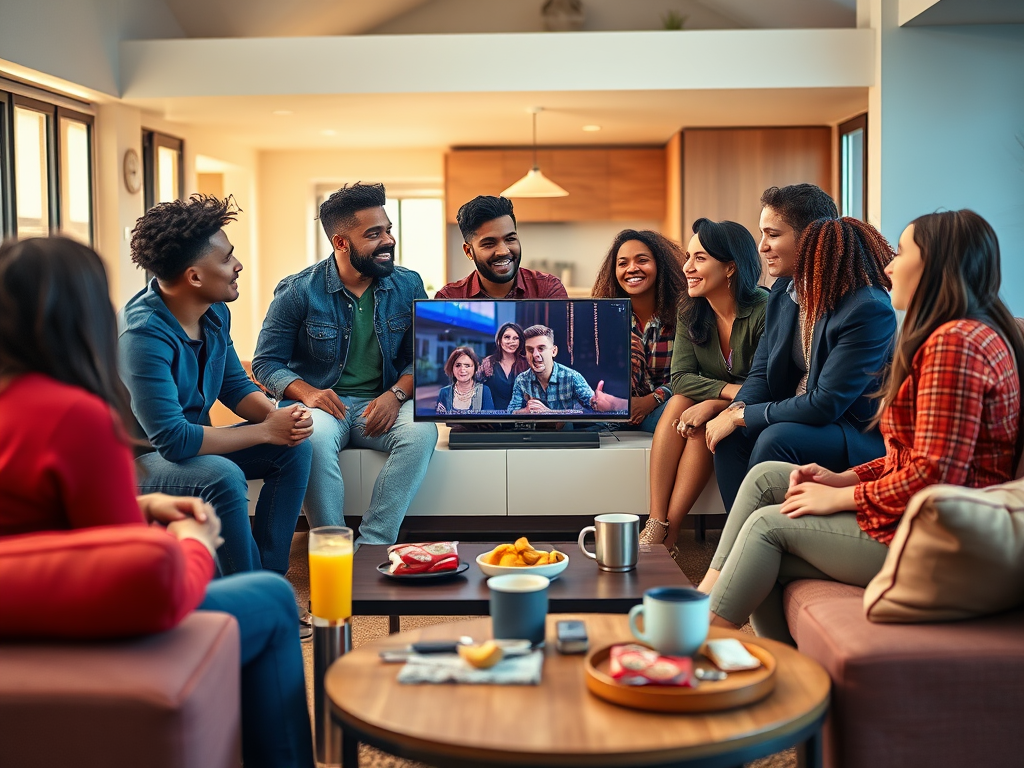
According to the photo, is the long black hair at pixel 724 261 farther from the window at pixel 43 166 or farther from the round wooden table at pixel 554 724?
the window at pixel 43 166

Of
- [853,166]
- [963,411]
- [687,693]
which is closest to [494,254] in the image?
[963,411]

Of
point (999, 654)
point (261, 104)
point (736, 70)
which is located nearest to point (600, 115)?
point (736, 70)

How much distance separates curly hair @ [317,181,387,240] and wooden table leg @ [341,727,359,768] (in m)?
2.26

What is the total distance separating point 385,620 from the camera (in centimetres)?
294

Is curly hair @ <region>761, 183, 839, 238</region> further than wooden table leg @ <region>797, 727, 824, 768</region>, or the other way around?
curly hair @ <region>761, 183, 839, 238</region>

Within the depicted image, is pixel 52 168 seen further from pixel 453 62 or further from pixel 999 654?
pixel 999 654

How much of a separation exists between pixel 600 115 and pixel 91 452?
6265 mm

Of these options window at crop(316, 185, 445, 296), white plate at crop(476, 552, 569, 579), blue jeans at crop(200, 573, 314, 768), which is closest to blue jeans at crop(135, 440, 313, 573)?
white plate at crop(476, 552, 569, 579)

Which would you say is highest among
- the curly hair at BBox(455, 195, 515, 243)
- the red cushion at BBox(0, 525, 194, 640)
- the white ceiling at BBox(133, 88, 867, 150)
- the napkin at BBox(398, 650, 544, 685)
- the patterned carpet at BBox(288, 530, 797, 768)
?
the white ceiling at BBox(133, 88, 867, 150)

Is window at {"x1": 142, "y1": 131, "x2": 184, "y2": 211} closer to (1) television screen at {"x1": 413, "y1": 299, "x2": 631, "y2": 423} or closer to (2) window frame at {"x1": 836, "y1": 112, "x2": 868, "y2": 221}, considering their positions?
(1) television screen at {"x1": 413, "y1": 299, "x2": 631, "y2": 423}

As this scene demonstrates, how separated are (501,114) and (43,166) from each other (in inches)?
115

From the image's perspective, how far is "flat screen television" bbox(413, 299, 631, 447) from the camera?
3.27 m

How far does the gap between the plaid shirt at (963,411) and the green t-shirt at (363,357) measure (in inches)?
80.0

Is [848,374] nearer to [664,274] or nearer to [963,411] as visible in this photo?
[963,411]
